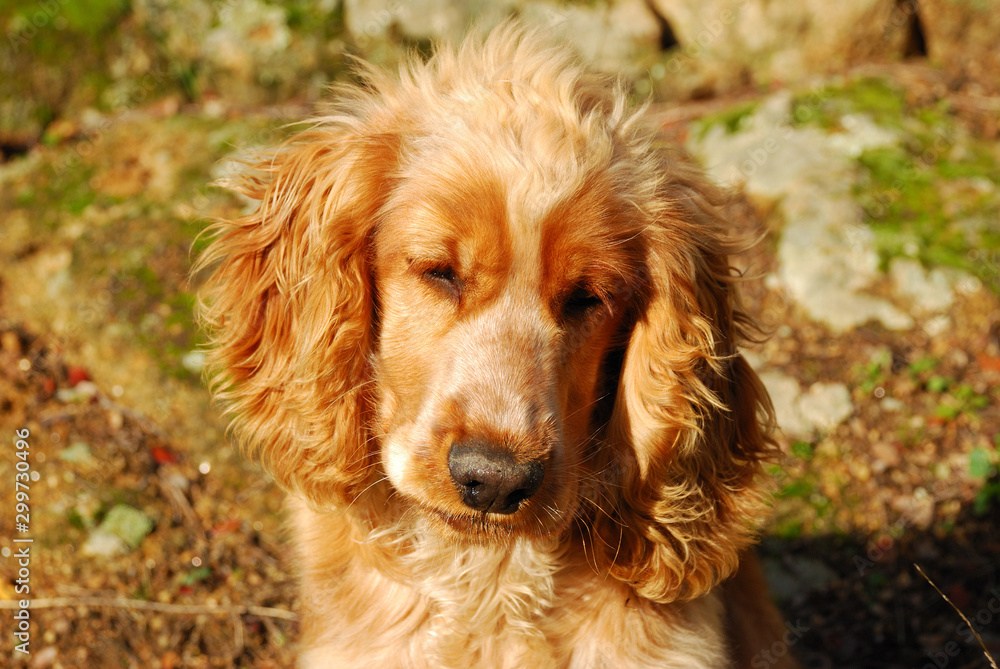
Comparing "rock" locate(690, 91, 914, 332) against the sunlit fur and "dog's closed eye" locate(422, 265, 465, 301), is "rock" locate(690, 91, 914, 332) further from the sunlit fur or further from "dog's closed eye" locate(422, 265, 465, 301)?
"dog's closed eye" locate(422, 265, 465, 301)

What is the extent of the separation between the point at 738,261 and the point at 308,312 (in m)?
3.96

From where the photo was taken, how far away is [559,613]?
3.06 m

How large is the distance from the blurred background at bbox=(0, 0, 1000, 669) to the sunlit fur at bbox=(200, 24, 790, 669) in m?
0.61

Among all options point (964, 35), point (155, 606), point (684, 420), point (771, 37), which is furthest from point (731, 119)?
point (155, 606)

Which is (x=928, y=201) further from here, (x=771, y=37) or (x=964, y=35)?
(x=964, y=35)

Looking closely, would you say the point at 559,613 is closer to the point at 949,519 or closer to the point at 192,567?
the point at 192,567

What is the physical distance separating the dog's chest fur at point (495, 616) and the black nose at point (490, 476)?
60 centimetres

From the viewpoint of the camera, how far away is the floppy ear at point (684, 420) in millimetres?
2830

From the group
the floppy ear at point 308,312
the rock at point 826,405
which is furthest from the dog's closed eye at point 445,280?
the rock at point 826,405

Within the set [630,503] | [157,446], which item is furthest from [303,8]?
[630,503]

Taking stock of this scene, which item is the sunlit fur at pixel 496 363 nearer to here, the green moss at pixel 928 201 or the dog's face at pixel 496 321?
the dog's face at pixel 496 321

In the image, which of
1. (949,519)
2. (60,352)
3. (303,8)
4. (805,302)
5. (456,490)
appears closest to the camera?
(456,490)

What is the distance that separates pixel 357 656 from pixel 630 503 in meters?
1.12

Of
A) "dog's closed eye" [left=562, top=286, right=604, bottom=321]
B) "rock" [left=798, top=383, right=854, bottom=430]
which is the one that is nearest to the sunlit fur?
"dog's closed eye" [left=562, top=286, right=604, bottom=321]
